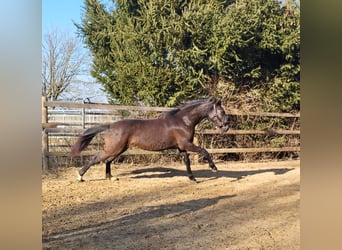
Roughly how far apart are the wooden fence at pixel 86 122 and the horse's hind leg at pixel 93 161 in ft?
0.14

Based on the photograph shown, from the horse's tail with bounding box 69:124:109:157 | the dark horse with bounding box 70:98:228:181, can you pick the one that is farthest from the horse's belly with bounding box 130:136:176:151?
the horse's tail with bounding box 69:124:109:157

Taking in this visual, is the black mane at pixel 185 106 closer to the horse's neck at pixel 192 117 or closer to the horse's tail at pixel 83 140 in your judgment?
the horse's neck at pixel 192 117

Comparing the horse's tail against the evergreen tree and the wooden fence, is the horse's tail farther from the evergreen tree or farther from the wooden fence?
the evergreen tree

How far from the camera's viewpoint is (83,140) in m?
1.90

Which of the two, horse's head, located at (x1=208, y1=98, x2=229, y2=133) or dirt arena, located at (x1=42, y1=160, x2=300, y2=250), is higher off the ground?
horse's head, located at (x1=208, y1=98, x2=229, y2=133)

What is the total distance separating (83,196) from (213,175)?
2.61 ft

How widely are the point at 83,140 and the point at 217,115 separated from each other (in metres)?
0.83

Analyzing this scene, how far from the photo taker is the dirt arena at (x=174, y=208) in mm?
1554

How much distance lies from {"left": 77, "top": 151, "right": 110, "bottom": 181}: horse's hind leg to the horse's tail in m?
0.08

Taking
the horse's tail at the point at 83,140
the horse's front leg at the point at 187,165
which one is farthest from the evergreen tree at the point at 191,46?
the horse's front leg at the point at 187,165

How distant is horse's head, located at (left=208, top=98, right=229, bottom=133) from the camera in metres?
2.07

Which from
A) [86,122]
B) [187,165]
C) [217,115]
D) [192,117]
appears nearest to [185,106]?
[192,117]

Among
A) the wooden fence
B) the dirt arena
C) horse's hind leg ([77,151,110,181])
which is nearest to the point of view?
the dirt arena

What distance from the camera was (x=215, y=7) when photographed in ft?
6.74
